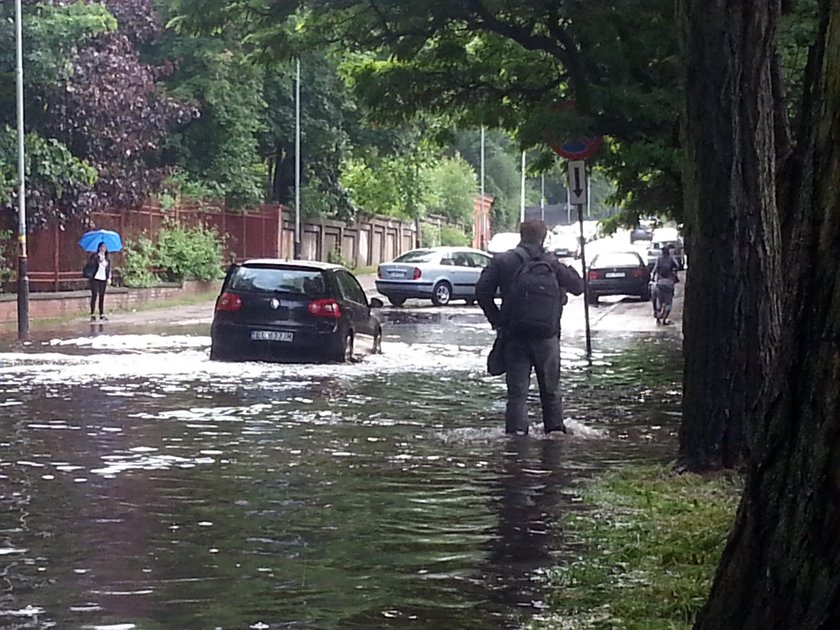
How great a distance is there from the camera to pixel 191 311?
33.9m

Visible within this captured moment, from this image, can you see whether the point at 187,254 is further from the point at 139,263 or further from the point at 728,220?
the point at 728,220

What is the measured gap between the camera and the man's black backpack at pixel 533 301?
11.6 metres

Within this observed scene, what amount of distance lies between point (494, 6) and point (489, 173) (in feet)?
267

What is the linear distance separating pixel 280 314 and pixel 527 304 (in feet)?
26.0

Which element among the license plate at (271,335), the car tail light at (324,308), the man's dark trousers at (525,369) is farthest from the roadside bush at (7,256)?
the man's dark trousers at (525,369)

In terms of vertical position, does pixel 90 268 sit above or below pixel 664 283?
above

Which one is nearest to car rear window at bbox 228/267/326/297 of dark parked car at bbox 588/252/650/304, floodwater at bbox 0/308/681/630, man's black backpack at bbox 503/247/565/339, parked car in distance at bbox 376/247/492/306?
floodwater at bbox 0/308/681/630

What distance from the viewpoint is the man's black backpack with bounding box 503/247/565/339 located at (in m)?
11.6

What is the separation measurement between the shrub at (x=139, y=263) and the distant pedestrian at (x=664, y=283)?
12.7 m

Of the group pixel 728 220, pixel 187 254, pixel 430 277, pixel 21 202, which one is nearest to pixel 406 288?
pixel 430 277

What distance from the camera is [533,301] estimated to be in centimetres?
1162

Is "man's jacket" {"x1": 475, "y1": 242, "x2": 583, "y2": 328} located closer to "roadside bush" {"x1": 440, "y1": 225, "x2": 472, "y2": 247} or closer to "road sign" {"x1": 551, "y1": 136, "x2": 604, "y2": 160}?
"road sign" {"x1": 551, "y1": 136, "x2": 604, "y2": 160}

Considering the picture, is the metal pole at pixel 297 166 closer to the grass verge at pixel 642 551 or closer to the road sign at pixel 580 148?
the road sign at pixel 580 148

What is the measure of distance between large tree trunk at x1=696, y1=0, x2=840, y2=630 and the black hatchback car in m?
15.0
